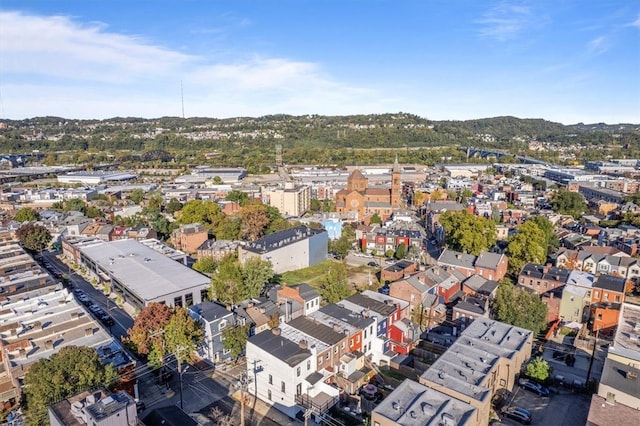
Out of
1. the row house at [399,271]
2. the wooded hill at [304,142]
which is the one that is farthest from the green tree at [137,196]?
the row house at [399,271]

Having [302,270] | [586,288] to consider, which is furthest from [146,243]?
[586,288]

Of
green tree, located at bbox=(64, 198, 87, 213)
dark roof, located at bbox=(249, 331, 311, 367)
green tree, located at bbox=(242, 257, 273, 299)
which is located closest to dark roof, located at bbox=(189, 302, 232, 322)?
dark roof, located at bbox=(249, 331, 311, 367)

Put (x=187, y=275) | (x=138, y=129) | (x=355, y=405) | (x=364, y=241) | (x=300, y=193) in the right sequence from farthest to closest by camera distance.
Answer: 1. (x=138, y=129)
2. (x=300, y=193)
3. (x=364, y=241)
4. (x=187, y=275)
5. (x=355, y=405)

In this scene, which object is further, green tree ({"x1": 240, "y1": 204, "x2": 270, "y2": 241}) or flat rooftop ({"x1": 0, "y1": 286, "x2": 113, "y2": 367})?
green tree ({"x1": 240, "y1": 204, "x2": 270, "y2": 241})

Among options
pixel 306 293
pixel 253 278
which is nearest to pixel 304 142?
pixel 253 278

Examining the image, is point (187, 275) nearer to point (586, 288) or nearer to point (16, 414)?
point (16, 414)

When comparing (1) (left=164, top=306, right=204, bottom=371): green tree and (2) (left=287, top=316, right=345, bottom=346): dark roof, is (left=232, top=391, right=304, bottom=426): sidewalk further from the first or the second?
(2) (left=287, top=316, right=345, bottom=346): dark roof
